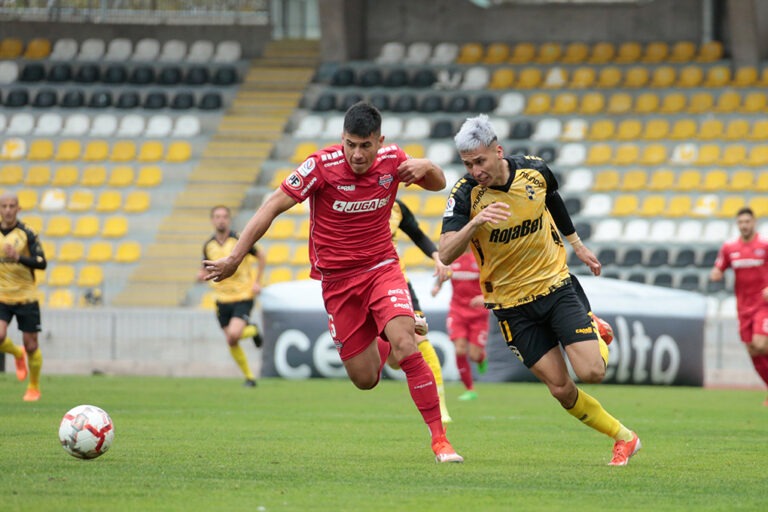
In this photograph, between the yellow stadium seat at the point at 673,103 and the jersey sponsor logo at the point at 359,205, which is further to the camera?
the yellow stadium seat at the point at 673,103

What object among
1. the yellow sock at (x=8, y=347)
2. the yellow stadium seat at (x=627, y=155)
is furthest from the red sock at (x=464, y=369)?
the yellow stadium seat at (x=627, y=155)

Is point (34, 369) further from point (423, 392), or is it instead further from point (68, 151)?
point (68, 151)

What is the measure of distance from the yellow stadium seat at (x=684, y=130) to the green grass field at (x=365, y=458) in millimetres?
12478

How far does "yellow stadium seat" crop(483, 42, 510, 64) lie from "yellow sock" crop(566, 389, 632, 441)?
23.0m

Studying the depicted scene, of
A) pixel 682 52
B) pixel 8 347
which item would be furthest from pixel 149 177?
pixel 8 347

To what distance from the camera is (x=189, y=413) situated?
13.6m

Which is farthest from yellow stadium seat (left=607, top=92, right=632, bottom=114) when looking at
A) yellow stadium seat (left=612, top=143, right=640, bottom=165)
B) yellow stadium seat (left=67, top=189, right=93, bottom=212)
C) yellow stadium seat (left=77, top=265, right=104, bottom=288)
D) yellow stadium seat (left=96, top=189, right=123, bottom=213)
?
yellow stadium seat (left=67, top=189, right=93, bottom=212)

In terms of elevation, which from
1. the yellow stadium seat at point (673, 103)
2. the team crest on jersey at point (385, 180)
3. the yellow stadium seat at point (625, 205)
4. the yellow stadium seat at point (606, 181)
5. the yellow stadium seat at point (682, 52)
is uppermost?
the yellow stadium seat at point (682, 52)

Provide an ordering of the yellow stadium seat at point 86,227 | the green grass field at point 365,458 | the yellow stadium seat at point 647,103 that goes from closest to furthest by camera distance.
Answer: the green grass field at point 365,458 < the yellow stadium seat at point 86,227 < the yellow stadium seat at point 647,103

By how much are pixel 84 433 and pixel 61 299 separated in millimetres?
17924

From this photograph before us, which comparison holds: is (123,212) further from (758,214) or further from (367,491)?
(367,491)

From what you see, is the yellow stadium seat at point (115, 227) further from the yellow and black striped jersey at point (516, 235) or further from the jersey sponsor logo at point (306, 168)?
the yellow and black striped jersey at point (516, 235)

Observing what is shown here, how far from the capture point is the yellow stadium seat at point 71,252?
27672 mm

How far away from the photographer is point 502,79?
30562mm
